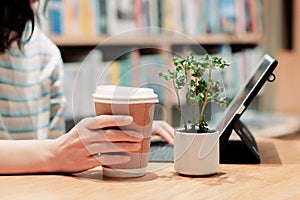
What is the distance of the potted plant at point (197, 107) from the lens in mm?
1001

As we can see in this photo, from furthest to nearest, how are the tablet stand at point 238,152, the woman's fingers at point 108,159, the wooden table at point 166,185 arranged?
the tablet stand at point 238,152, the woman's fingers at point 108,159, the wooden table at point 166,185

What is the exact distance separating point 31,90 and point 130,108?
74cm

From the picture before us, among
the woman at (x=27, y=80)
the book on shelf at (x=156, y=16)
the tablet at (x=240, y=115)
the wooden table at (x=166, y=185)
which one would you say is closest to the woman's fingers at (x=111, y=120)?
the wooden table at (x=166, y=185)

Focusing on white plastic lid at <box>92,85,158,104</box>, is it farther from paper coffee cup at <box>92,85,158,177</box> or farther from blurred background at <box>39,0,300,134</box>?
blurred background at <box>39,0,300,134</box>

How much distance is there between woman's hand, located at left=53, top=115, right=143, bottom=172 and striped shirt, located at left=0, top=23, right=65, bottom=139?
0.53 m

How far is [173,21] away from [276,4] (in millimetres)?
902

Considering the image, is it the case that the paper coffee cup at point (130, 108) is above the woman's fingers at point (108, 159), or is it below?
above

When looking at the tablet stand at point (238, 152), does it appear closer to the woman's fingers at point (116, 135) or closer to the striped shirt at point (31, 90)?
the woman's fingers at point (116, 135)

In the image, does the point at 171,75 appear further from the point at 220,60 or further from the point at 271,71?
the point at 271,71

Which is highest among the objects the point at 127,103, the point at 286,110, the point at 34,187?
the point at 127,103

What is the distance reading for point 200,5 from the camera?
3.18 m

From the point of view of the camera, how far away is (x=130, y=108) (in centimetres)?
99

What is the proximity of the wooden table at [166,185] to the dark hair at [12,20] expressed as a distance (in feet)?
2.04

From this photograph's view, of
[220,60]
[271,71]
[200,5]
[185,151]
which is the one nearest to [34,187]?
[185,151]
